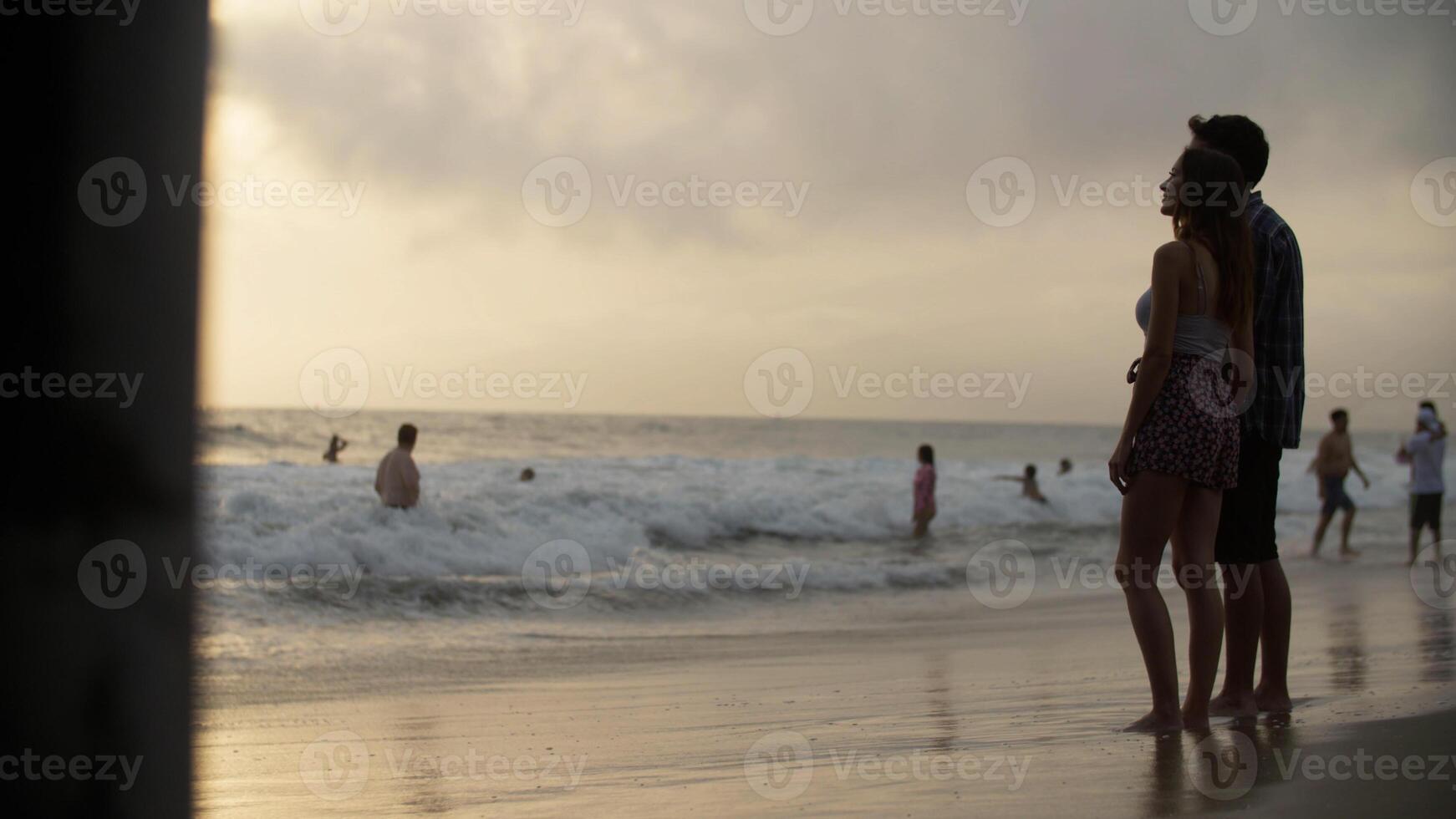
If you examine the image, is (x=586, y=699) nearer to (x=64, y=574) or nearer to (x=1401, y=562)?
(x=64, y=574)

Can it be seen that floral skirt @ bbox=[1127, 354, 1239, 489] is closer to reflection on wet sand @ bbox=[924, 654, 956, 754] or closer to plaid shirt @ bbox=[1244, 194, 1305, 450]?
plaid shirt @ bbox=[1244, 194, 1305, 450]

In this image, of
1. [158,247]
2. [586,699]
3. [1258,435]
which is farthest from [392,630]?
[1258,435]

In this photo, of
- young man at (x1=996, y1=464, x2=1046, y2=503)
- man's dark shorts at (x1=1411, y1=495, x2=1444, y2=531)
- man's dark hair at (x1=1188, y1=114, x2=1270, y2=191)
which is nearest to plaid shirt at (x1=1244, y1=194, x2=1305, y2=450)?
man's dark hair at (x1=1188, y1=114, x2=1270, y2=191)

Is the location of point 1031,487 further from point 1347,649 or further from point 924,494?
point 1347,649

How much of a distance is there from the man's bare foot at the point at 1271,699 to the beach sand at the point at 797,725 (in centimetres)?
10

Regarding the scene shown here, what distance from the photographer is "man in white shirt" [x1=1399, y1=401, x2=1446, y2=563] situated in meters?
13.6

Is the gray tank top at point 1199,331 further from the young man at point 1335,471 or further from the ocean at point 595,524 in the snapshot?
the young man at point 1335,471

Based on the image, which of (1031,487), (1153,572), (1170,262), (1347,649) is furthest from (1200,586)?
(1031,487)

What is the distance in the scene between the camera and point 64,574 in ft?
9.74

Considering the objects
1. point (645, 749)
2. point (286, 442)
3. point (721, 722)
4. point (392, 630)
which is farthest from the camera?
point (286, 442)

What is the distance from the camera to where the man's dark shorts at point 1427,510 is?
13.7 metres

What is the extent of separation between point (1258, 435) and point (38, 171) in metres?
3.71

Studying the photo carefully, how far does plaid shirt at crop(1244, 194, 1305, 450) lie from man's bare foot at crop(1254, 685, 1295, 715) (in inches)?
37.5

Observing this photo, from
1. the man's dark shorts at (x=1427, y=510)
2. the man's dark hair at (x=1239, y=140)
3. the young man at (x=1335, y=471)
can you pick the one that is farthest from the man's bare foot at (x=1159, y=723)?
the young man at (x=1335, y=471)
